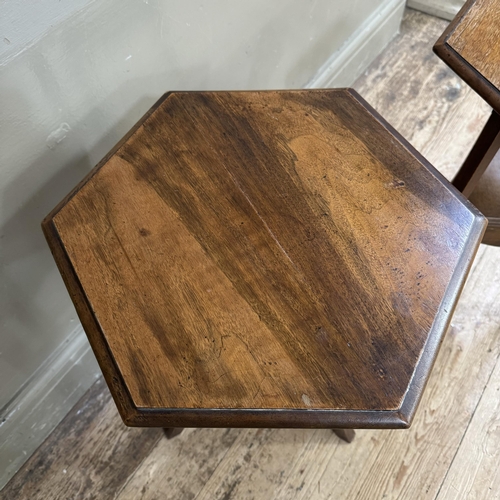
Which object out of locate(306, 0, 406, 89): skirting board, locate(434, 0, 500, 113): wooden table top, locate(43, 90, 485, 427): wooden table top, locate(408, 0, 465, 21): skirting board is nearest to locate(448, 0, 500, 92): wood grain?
locate(434, 0, 500, 113): wooden table top

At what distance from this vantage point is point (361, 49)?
63.8 inches

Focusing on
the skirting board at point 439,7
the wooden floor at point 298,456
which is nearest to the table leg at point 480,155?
the wooden floor at point 298,456

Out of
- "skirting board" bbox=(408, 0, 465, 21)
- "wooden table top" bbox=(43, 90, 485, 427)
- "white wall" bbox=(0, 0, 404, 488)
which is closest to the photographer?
"wooden table top" bbox=(43, 90, 485, 427)

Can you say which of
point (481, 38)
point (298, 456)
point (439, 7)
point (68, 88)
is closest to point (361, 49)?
point (439, 7)

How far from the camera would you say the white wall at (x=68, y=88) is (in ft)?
2.43

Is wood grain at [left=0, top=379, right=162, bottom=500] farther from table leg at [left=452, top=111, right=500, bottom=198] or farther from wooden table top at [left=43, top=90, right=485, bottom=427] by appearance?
table leg at [left=452, top=111, right=500, bottom=198]

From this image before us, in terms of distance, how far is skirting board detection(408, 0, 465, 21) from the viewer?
1845mm

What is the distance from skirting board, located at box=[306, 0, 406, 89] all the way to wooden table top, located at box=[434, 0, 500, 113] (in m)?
0.70

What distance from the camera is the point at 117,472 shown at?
3.69 ft

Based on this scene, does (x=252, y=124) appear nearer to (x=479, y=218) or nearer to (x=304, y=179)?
(x=304, y=179)

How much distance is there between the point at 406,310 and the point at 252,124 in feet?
1.22

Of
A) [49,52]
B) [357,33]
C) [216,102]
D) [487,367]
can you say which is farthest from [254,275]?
Result: [357,33]

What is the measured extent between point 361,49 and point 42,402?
134cm

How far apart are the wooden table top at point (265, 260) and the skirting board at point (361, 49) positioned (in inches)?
29.0
